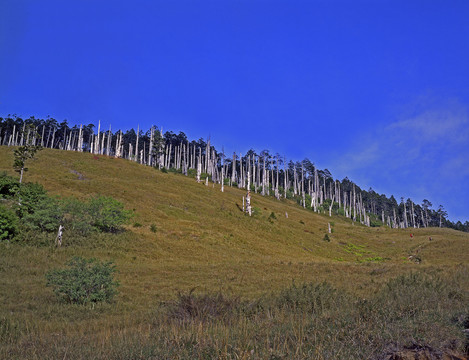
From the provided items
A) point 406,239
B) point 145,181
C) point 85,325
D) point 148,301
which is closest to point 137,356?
point 85,325

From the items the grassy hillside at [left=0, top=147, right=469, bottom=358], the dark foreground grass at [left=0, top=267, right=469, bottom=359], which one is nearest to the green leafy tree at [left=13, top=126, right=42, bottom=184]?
the grassy hillside at [left=0, top=147, right=469, bottom=358]

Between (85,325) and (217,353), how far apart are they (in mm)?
6143

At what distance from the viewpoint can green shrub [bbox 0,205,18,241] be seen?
23795mm

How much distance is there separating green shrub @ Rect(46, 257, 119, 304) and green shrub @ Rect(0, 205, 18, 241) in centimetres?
1281

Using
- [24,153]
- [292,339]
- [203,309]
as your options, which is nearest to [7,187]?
[24,153]

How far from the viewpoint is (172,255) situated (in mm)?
28703

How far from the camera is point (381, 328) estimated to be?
560cm

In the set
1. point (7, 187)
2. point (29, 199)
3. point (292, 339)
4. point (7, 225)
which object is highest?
point (7, 187)

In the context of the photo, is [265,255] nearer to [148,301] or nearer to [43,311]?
[148,301]

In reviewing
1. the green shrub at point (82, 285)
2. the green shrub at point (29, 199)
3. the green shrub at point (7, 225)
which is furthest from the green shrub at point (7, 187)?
the green shrub at point (82, 285)

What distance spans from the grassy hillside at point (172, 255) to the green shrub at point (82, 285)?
592 mm

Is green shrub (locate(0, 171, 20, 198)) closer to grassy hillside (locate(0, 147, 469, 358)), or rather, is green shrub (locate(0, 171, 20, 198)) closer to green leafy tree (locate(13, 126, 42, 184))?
green leafy tree (locate(13, 126, 42, 184))

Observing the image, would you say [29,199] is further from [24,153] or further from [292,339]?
[292,339]

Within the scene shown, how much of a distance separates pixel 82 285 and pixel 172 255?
15.5 meters
